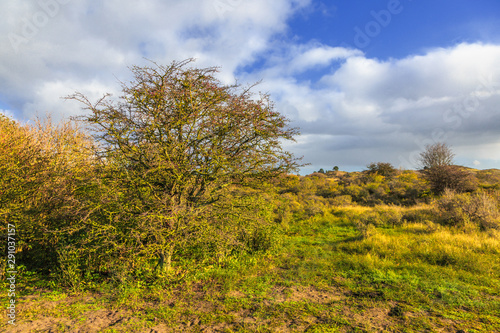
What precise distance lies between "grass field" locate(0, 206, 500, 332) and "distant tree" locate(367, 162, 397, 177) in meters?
30.4

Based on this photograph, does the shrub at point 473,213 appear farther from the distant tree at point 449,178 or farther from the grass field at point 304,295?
the distant tree at point 449,178

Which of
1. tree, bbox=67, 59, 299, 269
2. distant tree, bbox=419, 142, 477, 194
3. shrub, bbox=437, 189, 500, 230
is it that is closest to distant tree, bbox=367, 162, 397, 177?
distant tree, bbox=419, 142, 477, 194

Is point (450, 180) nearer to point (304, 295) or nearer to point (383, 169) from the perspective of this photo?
point (383, 169)

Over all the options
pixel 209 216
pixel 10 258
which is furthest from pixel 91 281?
pixel 209 216

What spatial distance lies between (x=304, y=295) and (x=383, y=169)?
38211 mm

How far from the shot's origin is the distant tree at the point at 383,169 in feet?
123

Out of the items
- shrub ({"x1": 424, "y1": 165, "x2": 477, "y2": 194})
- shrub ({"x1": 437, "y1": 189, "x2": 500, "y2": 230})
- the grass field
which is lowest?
the grass field

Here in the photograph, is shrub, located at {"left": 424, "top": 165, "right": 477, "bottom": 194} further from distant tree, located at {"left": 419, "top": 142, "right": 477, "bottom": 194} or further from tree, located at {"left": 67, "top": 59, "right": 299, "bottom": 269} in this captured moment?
tree, located at {"left": 67, "top": 59, "right": 299, "bottom": 269}

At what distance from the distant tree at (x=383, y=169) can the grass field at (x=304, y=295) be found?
99.7 feet

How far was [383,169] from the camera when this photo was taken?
38.7 m

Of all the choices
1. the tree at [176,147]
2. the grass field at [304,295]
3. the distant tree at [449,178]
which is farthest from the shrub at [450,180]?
the tree at [176,147]

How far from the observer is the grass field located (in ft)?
15.4

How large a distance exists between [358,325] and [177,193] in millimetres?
5129

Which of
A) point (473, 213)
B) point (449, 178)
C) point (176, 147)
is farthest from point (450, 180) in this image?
point (176, 147)
